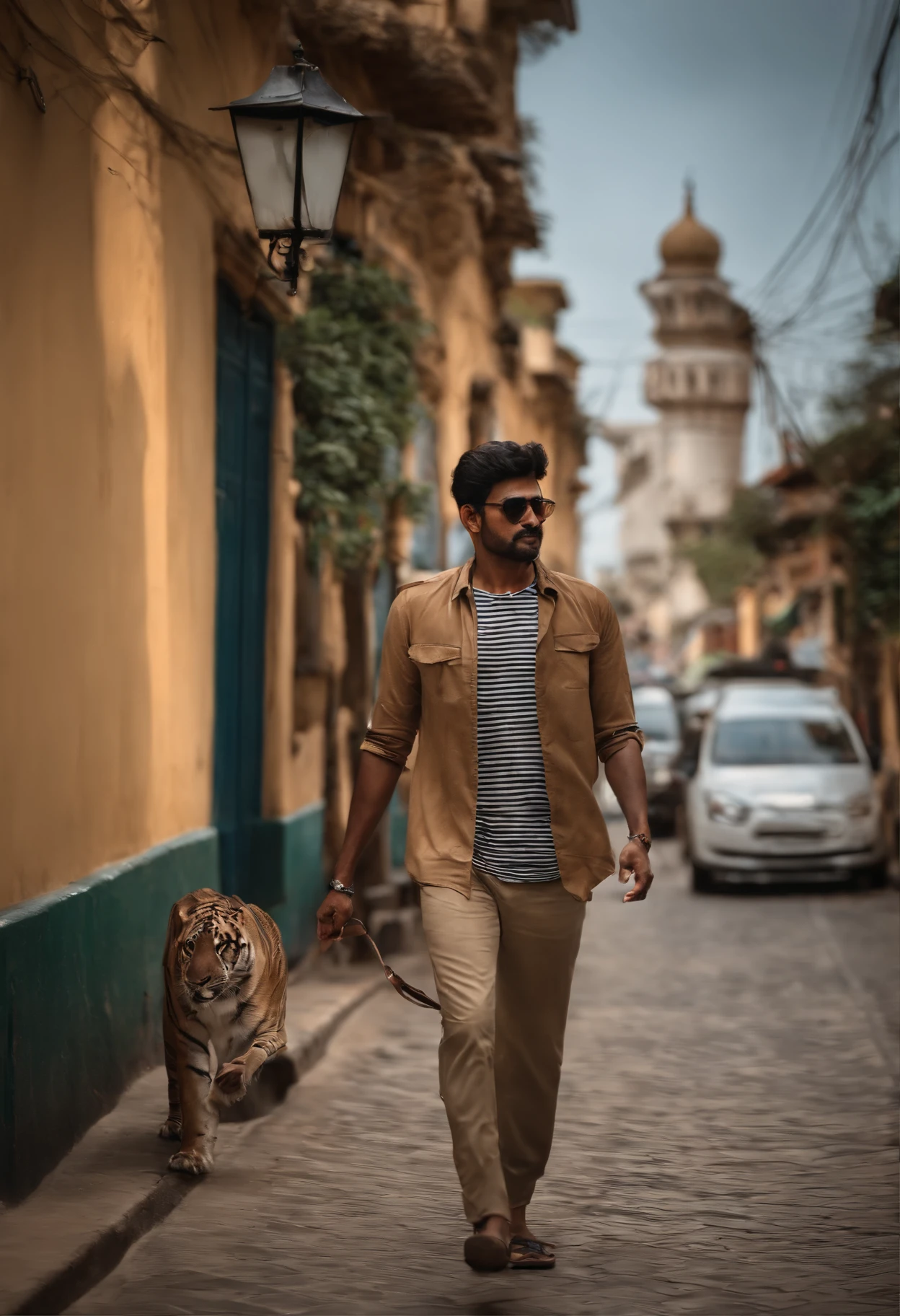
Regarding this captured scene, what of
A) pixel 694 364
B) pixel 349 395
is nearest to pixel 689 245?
pixel 694 364

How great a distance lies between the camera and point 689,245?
89062mm

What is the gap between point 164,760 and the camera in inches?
337

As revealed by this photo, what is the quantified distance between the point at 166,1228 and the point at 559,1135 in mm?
1915

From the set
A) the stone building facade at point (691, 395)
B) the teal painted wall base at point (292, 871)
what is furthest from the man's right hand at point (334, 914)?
the stone building facade at point (691, 395)

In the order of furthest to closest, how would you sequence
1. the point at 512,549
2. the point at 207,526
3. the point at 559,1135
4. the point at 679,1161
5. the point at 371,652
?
the point at 371,652
the point at 207,526
the point at 559,1135
the point at 679,1161
the point at 512,549

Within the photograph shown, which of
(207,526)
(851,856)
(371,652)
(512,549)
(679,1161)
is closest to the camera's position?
(512,549)

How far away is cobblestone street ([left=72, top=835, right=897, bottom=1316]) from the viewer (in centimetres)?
510

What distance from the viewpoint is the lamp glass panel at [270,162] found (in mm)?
7414

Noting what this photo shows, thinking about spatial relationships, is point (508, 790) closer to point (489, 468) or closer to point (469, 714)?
point (469, 714)

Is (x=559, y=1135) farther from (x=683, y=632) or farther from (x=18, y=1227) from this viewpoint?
(x=683, y=632)

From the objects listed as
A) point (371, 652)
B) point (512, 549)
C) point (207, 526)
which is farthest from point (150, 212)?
point (371, 652)

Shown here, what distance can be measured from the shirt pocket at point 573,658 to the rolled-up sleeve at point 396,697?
0.40 metres

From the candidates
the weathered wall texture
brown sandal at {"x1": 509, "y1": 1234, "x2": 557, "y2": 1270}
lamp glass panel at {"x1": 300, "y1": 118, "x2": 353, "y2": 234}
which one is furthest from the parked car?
brown sandal at {"x1": 509, "y1": 1234, "x2": 557, "y2": 1270}

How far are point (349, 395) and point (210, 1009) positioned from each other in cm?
663
